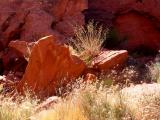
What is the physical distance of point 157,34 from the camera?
43.9 ft

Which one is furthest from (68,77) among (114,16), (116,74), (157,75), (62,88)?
(114,16)

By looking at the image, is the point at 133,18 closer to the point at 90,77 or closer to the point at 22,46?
the point at 90,77

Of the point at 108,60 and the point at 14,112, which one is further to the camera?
the point at 108,60

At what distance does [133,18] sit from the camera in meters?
13.3

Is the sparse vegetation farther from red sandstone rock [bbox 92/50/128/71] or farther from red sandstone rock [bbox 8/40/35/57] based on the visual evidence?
red sandstone rock [bbox 92/50/128/71]

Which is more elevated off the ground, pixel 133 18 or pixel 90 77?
pixel 133 18

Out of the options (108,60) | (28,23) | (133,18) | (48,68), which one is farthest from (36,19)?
(133,18)

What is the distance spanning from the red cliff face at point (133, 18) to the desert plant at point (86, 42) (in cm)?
168

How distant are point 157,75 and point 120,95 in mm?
3561


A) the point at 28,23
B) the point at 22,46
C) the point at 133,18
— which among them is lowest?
the point at 22,46

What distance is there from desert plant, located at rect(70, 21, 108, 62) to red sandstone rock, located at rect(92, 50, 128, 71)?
162mm

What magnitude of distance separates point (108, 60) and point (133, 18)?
3.32m

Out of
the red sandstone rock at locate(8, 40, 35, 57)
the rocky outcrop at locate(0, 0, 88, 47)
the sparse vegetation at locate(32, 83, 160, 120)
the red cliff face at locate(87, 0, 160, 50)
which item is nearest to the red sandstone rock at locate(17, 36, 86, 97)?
the red sandstone rock at locate(8, 40, 35, 57)

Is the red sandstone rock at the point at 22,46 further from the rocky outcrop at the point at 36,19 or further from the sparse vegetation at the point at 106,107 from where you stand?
the sparse vegetation at the point at 106,107
